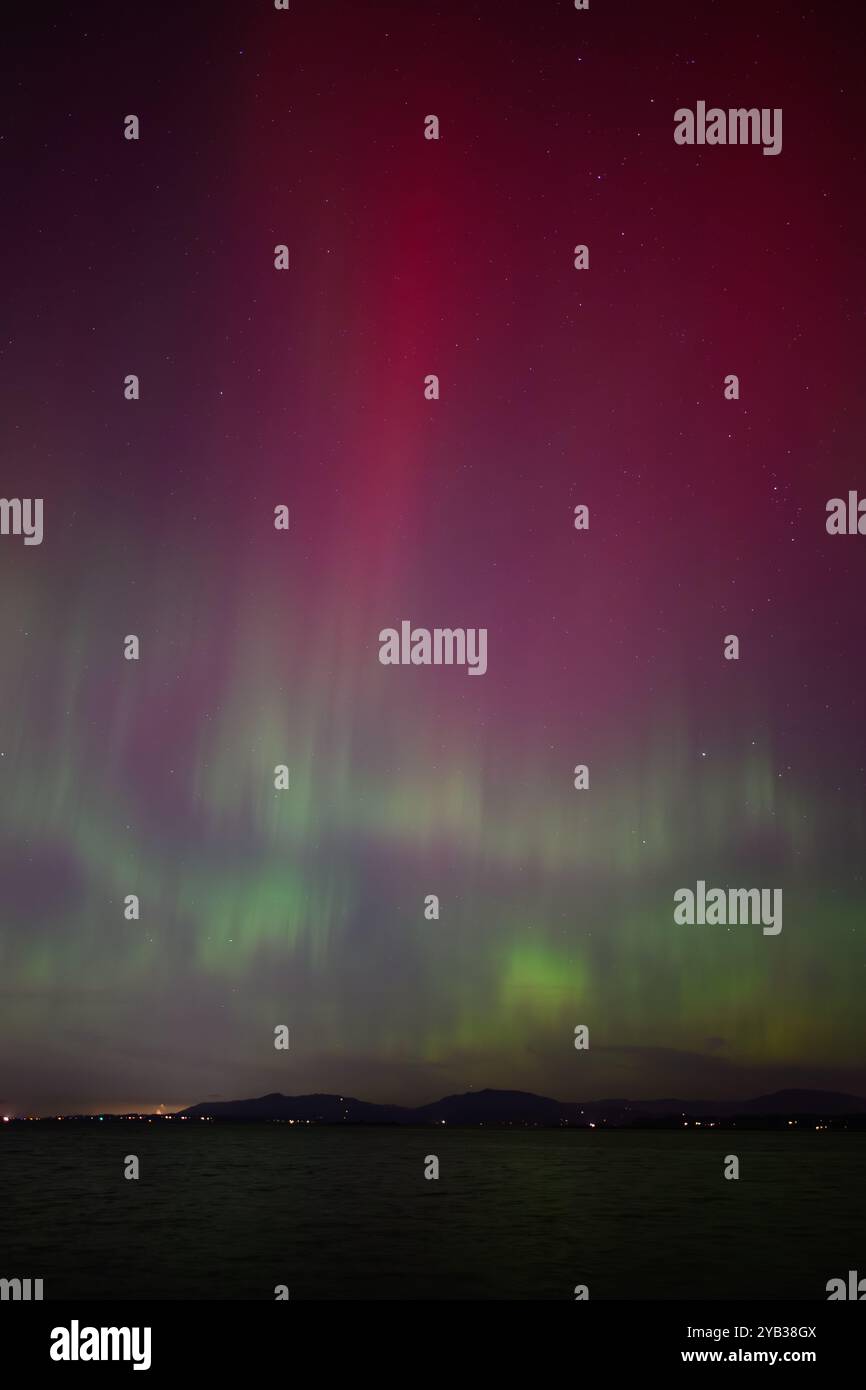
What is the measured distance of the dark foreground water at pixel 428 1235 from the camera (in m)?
29.0

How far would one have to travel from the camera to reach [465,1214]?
48656 mm

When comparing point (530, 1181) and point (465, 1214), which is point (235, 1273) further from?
point (530, 1181)

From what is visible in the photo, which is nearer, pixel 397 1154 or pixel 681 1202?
pixel 681 1202

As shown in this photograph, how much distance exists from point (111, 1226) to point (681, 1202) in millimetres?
29368

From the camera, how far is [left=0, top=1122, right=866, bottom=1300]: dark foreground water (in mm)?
29047

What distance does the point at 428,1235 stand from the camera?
1569 inches
